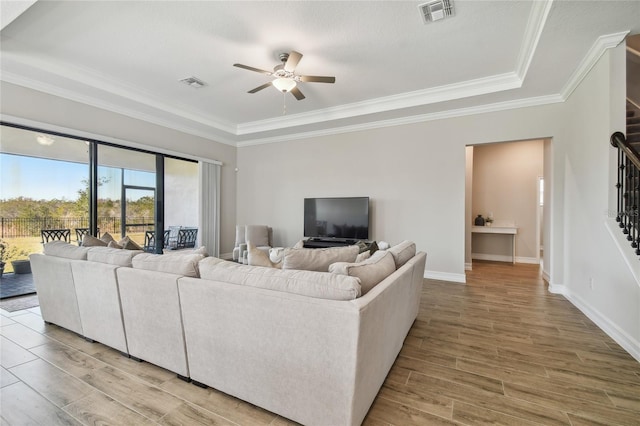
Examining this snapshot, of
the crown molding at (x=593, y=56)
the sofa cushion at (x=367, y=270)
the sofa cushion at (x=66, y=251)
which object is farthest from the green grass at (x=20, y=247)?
the crown molding at (x=593, y=56)

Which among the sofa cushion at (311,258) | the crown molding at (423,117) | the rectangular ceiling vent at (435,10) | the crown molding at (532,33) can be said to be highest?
the rectangular ceiling vent at (435,10)

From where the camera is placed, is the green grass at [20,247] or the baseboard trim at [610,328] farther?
the green grass at [20,247]

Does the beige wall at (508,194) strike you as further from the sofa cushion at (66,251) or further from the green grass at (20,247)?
the green grass at (20,247)

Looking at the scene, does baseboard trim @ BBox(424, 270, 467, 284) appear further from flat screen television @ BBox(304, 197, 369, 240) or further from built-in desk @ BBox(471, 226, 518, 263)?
built-in desk @ BBox(471, 226, 518, 263)

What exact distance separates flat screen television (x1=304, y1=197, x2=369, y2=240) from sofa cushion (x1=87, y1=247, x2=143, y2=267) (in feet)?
11.9

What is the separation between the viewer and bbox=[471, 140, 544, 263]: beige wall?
6410 mm

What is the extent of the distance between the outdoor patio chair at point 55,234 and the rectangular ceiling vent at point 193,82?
9.99 feet

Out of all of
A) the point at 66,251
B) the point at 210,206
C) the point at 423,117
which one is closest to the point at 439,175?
the point at 423,117

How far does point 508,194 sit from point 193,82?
7041mm

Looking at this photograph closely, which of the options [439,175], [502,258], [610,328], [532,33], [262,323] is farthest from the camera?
[502,258]

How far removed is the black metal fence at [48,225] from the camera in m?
4.02

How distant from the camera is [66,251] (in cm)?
270

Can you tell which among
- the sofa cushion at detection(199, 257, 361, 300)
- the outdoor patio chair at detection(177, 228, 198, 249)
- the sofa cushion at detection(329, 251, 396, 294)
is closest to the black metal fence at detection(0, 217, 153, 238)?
the outdoor patio chair at detection(177, 228, 198, 249)

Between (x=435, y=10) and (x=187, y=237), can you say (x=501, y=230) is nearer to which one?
(x=435, y=10)
